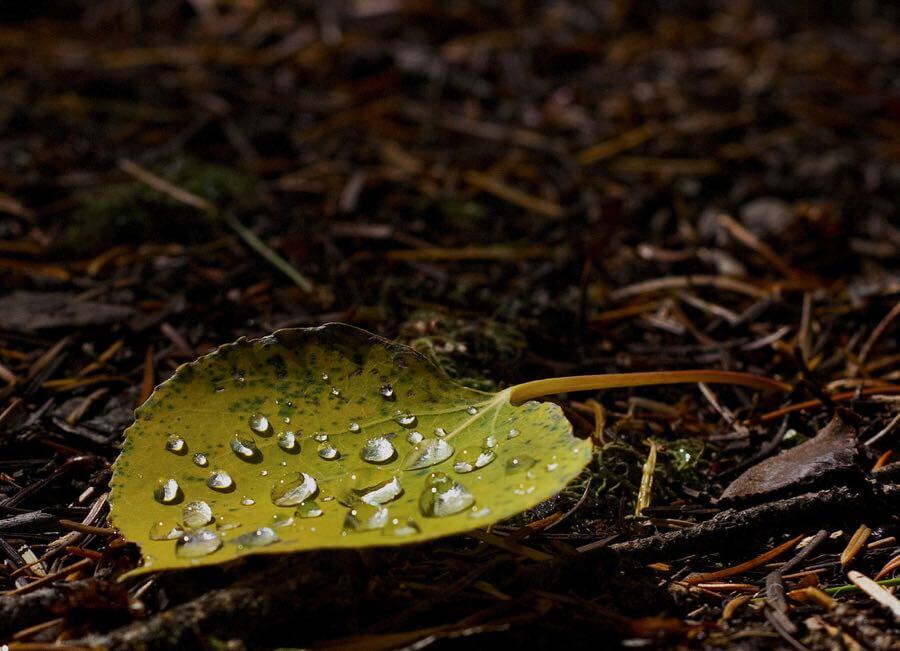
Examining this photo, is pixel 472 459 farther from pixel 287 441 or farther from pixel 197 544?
pixel 197 544

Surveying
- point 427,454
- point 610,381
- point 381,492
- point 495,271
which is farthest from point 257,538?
point 495,271

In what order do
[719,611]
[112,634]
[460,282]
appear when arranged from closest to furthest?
[112,634] < [719,611] < [460,282]

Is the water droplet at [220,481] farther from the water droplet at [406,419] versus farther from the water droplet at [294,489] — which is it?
the water droplet at [406,419]

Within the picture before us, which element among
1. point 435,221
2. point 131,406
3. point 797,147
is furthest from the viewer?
point 797,147

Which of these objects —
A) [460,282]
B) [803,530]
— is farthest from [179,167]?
[803,530]

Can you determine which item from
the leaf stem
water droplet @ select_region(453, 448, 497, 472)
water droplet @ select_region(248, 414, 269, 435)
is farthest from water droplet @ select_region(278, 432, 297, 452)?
the leaf stem

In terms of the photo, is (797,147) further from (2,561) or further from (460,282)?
(2,561)

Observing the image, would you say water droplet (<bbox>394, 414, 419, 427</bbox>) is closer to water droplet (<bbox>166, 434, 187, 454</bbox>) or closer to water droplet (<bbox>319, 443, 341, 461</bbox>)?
water droplet (<bbox>319, 443, 341, 461</bbox>)

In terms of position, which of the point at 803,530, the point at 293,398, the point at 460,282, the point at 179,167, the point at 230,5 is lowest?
the point at 803,530
